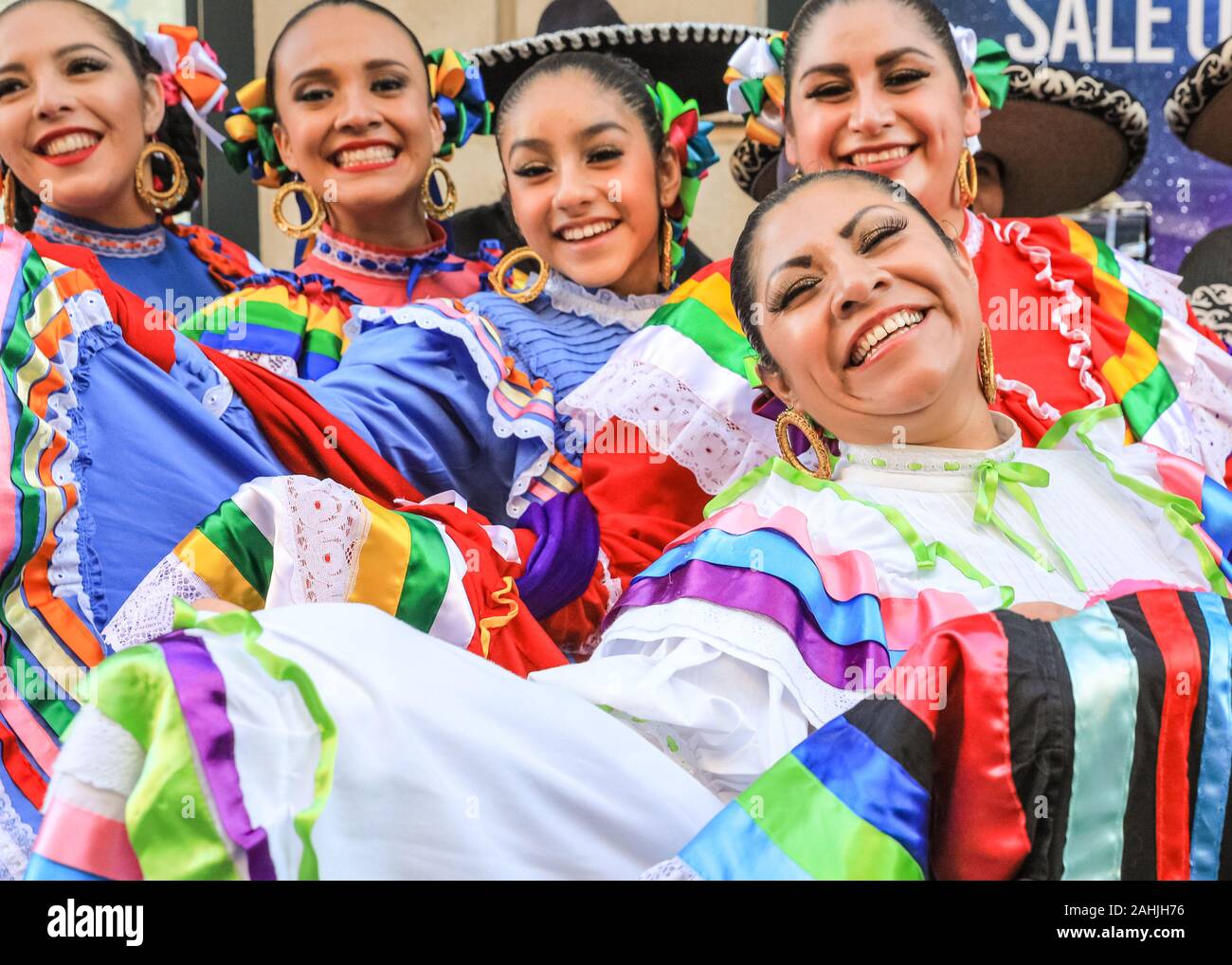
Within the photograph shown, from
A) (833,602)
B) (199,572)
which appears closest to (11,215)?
(199,572)

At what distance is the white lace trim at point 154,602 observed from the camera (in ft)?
5.20

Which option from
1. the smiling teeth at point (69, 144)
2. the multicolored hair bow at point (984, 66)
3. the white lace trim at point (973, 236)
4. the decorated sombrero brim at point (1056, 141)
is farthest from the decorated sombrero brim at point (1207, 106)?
the smiling teeth at point (69, 144)

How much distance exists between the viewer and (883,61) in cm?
229

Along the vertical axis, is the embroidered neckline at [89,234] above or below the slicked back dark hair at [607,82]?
below

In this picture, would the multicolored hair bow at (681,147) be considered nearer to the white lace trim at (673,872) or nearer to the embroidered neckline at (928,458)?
the embroidered neckline at (928,458)

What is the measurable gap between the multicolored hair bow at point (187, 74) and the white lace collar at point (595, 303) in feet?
3.14

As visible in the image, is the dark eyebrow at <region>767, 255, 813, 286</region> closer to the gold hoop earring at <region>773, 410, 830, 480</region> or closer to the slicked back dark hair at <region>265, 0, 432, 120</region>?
the gold hoop earring at <region>773, 410, 830, 480</region>

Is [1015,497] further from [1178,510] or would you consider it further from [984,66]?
[984,66]

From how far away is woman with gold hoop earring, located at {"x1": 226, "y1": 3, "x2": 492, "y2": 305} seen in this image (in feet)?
9.21

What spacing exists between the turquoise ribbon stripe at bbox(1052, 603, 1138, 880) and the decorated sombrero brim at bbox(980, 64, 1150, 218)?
206 centimetres

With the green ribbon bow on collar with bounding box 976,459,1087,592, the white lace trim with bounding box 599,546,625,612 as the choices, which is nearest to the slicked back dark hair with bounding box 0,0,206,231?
the white lace trim with bounding box 599,546,625,612

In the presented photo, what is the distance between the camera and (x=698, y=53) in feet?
10.6

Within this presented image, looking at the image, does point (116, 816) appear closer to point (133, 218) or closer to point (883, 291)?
point (883, 291)

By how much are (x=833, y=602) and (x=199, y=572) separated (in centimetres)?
68
